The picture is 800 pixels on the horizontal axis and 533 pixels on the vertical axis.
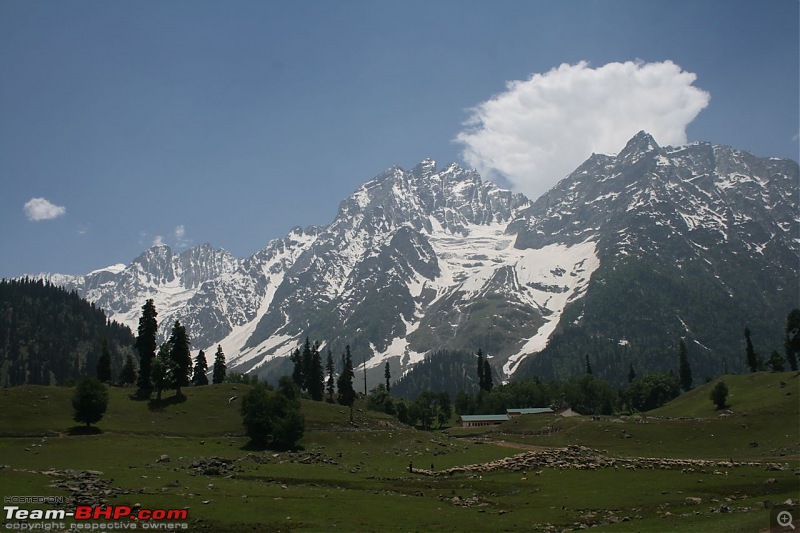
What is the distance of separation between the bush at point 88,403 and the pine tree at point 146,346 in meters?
25.0

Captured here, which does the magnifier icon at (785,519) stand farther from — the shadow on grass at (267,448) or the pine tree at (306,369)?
the pine tree at (306,369)

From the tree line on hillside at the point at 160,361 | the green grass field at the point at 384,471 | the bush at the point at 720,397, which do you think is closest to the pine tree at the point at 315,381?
the green grass field at the point at 384,471

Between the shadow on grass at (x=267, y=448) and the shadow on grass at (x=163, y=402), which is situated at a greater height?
the shadow on grass at (x=163, y=402)

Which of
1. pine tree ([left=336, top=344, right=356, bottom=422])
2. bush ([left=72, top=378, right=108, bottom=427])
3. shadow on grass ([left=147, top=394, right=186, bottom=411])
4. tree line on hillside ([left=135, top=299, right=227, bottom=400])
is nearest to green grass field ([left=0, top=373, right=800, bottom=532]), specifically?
shadow on grass ([left=147, top=394, right=186, bottom=411])

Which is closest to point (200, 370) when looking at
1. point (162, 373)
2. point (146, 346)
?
point (146, 346)

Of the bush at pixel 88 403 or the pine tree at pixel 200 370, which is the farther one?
the pine tree at pixel 200 370

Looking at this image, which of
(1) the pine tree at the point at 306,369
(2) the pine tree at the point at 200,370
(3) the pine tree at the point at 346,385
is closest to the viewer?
(2) the pine tree at the point at 200,370

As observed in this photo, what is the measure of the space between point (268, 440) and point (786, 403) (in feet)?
306

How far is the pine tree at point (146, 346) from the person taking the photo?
4916 inches

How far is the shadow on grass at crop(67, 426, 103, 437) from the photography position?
92875 millimetres

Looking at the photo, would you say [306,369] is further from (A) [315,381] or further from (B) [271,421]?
(B) [271,421]

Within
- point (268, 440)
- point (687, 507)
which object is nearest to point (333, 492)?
point (687, 507)

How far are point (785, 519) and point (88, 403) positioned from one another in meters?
92.6

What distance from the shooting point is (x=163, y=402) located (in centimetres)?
11738
